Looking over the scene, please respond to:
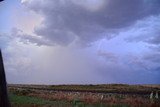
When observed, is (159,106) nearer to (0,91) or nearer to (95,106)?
→ (95,106)

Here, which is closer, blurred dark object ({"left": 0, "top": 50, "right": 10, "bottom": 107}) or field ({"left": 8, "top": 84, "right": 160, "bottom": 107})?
blurred dark object ({"left": 0, "top": 50, "right": 10, "bottom": 107})

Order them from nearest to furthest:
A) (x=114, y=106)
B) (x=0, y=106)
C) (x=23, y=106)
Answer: (x=0, y=106) → (x=23, y=106) → (x=114, y=106)

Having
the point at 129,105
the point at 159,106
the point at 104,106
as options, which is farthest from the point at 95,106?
the point at 159,106

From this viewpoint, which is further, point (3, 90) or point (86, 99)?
point (86, 99)

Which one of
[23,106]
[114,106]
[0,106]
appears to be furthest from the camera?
[114,106]

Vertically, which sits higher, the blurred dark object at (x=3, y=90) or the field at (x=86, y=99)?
the blurred dark object at (x=3, y=90)

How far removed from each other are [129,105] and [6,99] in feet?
58.2

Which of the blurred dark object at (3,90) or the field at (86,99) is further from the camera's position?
the field at (86,99)

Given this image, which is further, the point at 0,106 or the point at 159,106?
the point at 159,106

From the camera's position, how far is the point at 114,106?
20.6 meters

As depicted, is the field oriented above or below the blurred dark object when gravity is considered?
below

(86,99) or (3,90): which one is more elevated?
(3,90)

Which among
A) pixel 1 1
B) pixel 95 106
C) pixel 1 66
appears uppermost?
pixel 1 1

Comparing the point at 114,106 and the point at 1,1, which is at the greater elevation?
the point at 1,1
